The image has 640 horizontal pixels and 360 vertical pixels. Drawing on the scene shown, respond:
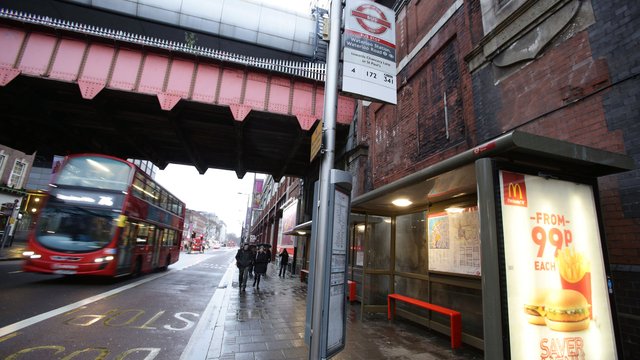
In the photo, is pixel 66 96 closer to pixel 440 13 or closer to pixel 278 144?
pixel 278 144

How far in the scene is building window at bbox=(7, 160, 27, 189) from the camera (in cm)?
3183

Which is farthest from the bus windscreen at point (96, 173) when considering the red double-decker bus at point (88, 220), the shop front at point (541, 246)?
the shop front at point (541, 246)

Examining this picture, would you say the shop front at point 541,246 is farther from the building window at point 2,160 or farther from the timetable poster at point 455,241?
the building window at point 2,160

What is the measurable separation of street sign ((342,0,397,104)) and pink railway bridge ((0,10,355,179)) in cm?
1061

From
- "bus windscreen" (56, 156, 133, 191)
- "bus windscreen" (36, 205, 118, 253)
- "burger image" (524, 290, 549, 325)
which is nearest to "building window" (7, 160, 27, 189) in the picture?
"bus windscreen" (56, 156, 133, 191)

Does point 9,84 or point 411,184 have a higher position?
point 9,84

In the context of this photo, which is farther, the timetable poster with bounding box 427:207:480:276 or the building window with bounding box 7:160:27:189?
the building window with bounding box 7:160:27:189

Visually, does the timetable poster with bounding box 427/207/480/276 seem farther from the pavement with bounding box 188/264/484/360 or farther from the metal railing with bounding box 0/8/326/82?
the metal railing with bounding box 0/8/326/82

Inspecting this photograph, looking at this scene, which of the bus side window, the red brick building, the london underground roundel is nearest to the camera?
the red brick building

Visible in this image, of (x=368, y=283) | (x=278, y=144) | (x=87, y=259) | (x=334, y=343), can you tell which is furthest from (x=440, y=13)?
(x=87, y=259)

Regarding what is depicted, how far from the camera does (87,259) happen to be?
10578mm

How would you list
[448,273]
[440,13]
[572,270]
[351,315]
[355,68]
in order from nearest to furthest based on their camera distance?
[572,270] → [355,68] → [448,273] → [351,315] → [440,13]

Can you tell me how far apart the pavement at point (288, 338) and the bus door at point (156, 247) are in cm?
852

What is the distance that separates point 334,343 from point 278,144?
1703 cm
